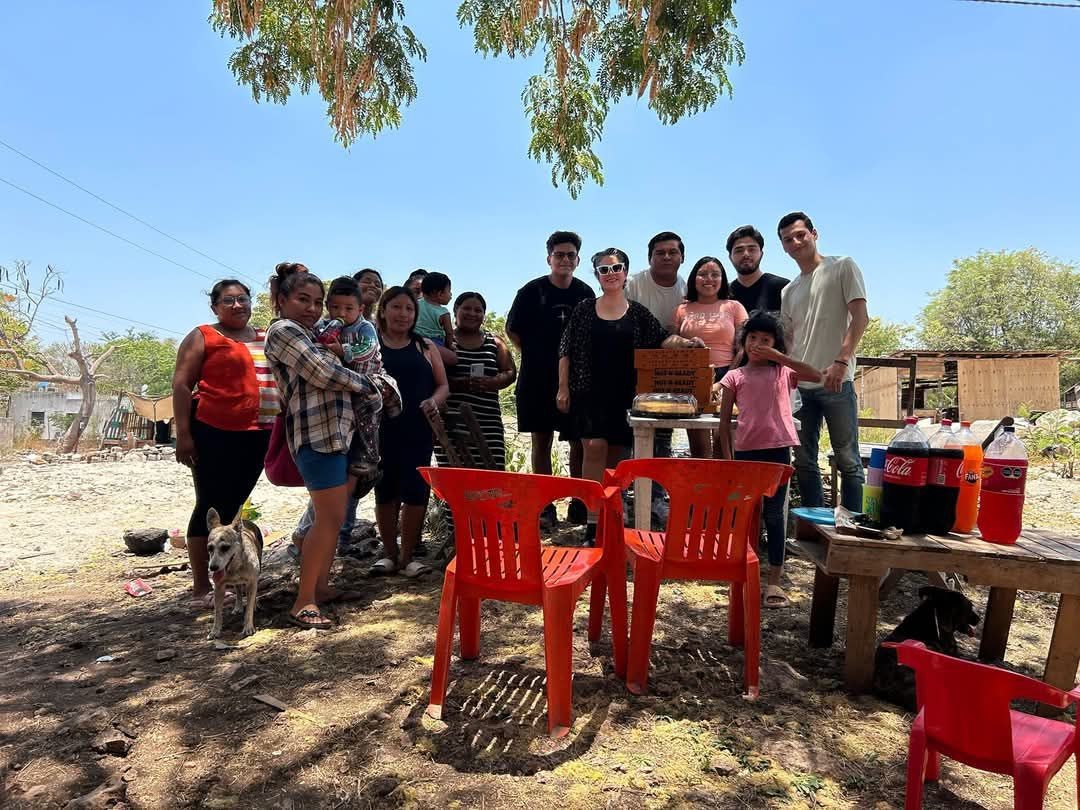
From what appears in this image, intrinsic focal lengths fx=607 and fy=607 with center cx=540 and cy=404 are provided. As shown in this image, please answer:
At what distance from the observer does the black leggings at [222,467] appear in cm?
354

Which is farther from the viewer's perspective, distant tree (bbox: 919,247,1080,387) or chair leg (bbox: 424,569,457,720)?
distant tree (bbox: 919,247,1080,387)

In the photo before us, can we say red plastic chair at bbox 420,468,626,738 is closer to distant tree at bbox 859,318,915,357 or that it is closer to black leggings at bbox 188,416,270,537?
black leggings at bbox 188,416,270,537

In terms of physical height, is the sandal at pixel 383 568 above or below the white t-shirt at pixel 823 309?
below

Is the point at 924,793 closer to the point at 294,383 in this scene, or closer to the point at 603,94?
the point at 294,383

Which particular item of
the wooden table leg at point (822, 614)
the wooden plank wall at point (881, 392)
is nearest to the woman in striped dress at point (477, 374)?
the wooden table leg at point (822, 614)

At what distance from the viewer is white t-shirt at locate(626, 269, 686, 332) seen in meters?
5.03

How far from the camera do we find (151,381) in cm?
6053

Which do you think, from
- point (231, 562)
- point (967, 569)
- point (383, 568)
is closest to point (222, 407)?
point (231, 562)

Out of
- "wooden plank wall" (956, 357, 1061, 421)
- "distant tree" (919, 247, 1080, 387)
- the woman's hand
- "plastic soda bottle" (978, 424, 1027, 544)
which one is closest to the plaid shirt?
the woman's hand

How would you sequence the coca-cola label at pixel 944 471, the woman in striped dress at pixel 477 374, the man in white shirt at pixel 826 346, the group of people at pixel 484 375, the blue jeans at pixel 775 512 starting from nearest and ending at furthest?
the coca-cola label at pixel 944 471, the group of people at pixel 484 375, the blue jeans at pixel 775 512, the man in white shirt at pixel 826 346, the woman in striped dress at pixel 477 374

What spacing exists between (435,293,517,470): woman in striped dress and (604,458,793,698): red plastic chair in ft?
7.21

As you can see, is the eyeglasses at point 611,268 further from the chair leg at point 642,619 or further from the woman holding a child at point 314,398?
the chair leg at point 642,619

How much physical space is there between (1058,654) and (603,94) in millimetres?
5514

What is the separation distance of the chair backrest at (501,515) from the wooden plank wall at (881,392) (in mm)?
16237
